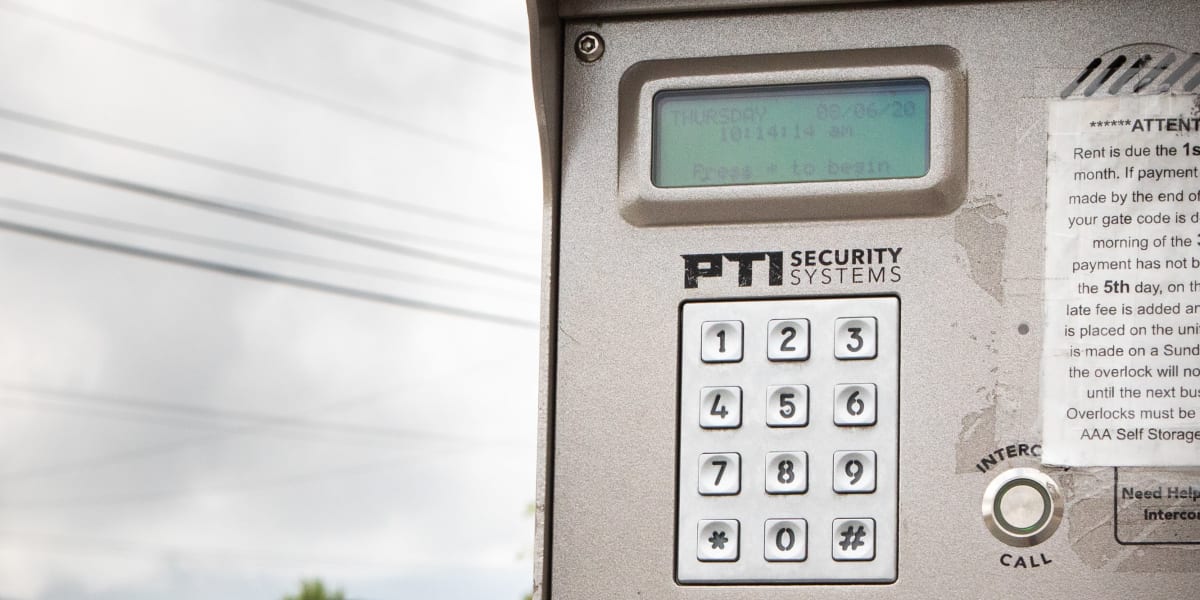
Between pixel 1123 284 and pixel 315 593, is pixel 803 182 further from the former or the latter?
pixel 315 593

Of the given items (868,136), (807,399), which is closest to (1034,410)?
(807,399)

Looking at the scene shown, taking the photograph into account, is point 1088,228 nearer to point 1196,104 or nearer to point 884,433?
point 1196,104

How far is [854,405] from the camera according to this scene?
71.7 inches

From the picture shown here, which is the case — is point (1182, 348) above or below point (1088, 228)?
below

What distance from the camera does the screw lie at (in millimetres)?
1979

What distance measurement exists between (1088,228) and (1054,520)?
1.06 feet

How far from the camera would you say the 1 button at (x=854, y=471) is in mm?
1800

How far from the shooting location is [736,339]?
1872 millimetres

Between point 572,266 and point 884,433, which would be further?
point 572,266

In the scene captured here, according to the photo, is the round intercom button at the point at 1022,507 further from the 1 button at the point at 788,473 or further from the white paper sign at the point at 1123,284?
the 1 button at the point at 788,473

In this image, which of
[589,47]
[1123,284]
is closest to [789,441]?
[1123,284]

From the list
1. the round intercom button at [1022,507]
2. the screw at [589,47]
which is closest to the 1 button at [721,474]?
the round intercom button at [1022,507]

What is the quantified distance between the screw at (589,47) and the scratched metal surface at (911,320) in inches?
0.5

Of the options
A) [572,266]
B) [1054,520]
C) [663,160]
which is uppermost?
[663,160]
